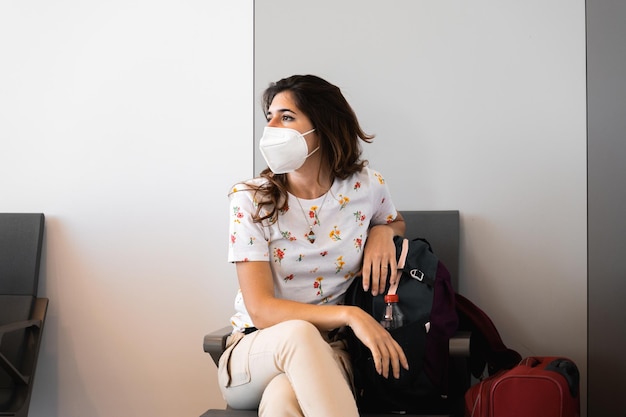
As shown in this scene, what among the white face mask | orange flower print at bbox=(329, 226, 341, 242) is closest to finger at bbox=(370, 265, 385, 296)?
orange flower print at bbox=(329, 226, 341, 242)

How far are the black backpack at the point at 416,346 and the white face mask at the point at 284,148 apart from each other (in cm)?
40

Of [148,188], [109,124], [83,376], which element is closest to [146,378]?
[83,376]

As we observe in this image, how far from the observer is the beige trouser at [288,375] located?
1.67 m

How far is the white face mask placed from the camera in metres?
2.05

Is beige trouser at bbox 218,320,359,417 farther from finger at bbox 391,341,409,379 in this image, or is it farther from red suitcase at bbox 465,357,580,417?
red suitcase at bbox 465,357,580,417

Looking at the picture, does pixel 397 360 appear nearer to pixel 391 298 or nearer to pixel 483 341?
pixel 391 298

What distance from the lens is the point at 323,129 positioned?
2119 mm

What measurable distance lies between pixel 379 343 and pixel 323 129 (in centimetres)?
65

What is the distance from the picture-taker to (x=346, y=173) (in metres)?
2.16

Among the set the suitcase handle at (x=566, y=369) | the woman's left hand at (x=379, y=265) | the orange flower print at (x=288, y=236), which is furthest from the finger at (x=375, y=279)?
the suitcase handle at (x=566, y=369)

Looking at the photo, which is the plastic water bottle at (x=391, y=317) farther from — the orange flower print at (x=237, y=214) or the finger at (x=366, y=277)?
the orange flower print at (x=237, y=214)

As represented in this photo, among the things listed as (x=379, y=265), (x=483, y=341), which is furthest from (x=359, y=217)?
(x=483, y=341)

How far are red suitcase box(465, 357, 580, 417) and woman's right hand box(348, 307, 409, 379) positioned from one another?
12.8 inches

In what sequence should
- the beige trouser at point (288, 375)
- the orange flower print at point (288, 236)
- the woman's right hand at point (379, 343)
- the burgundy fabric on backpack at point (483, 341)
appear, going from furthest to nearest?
the burgundy fabric on backpack at point (483, 341)
the orange flower print at point (288, 236)
the woman's right hand at point (379, 343)
the beige trouser at point (288, 375)
